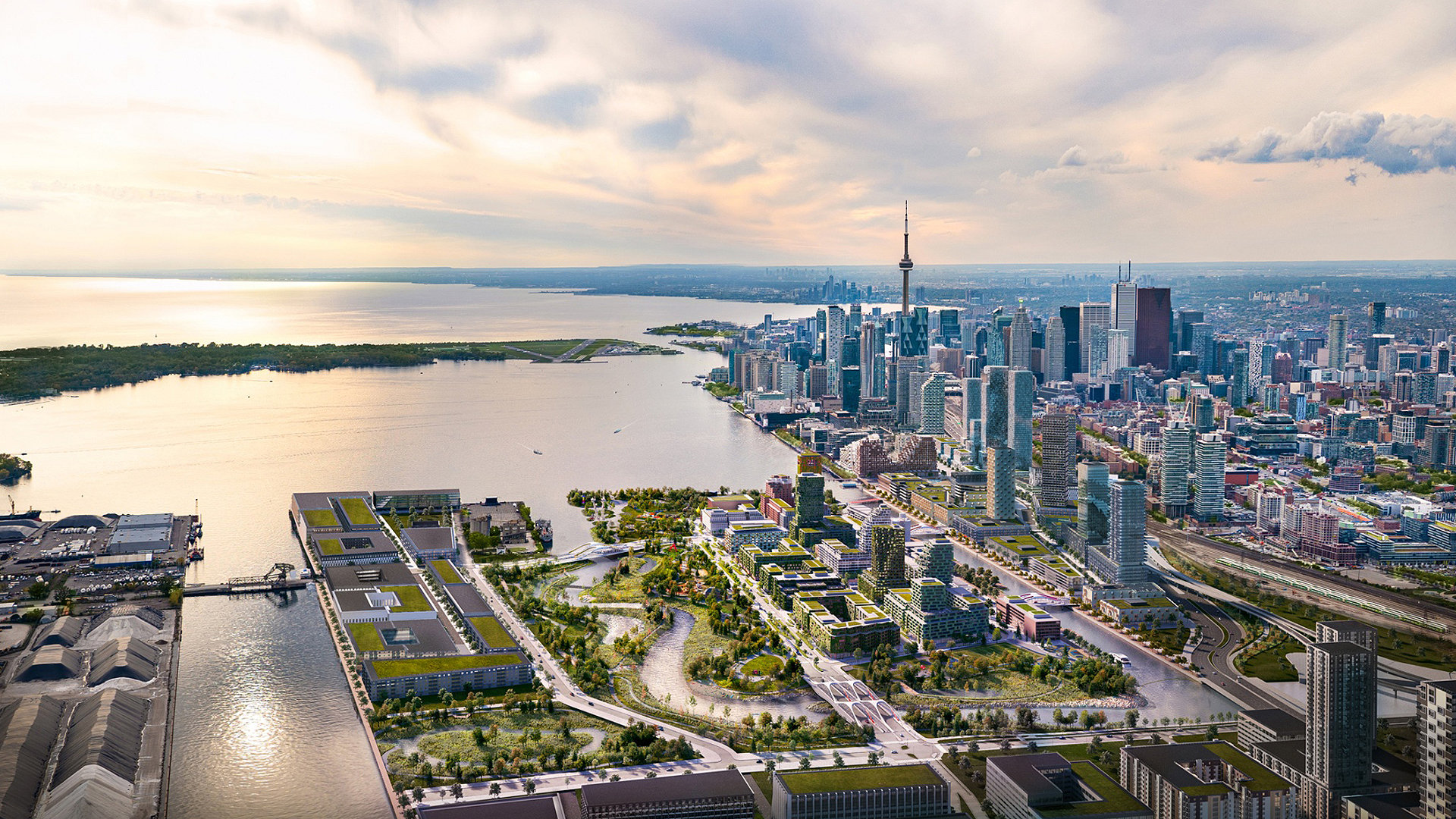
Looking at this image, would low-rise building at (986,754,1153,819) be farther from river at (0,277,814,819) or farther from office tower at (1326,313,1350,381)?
office tower at (1326,313,1350,381)

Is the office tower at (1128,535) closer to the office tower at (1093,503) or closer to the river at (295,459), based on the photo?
the office tower at (1093,503)

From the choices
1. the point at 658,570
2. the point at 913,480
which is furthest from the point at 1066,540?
the point at 658,570

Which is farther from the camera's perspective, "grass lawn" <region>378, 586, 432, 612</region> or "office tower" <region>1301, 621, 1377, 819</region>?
"grass lawn" <region>378, 586, 432, 612</region>

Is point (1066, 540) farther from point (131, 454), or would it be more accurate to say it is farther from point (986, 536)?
point (131, 454)

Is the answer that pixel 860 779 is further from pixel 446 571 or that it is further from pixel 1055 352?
pixel 1055 352

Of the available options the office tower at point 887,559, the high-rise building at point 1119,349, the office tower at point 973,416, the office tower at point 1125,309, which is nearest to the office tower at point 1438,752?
the office tower at point 887,559

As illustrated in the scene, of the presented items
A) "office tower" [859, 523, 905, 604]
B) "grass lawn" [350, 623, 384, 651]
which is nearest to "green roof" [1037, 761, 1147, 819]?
"office tower" [859, 523, 905, 604]

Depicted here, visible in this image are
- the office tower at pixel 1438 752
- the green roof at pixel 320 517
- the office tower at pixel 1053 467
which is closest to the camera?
the office tower at pixel 1438 752
